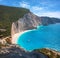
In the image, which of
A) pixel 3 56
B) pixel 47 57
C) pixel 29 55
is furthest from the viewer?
pixel 47 57

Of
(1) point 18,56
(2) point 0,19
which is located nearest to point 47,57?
(1) point 18,56

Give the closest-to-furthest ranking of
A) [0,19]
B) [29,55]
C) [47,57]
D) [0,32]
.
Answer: [29,55] < [47,57] < [0,32] < [0,19]

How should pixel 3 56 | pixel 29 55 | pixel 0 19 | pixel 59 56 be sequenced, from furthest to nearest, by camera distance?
pixel 0 19, pixel 59 56, pixel 29 55, pixel 3 56

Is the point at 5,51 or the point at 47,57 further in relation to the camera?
the point at 47,57

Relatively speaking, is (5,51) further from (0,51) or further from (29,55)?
(29,55)

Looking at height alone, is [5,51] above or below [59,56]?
above

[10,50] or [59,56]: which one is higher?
[10,50]

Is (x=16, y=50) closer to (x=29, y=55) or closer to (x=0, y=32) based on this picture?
(x=29, y=55)

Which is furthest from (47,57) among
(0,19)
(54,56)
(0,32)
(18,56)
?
(0,19)

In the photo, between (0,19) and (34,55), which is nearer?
(34,55)
